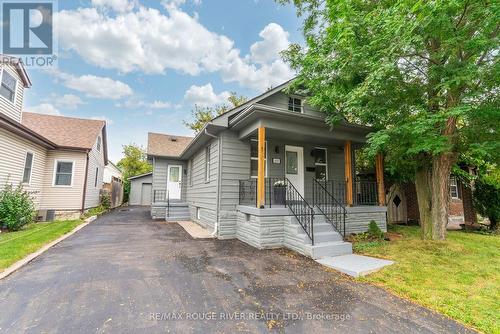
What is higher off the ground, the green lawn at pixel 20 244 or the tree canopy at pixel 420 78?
the tree canopy at pixel 420 78

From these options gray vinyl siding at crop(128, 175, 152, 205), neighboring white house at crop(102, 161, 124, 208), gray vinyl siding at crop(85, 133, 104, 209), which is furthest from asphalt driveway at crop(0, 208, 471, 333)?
gray vinyl siding at crop(128, 175, 152, 205)

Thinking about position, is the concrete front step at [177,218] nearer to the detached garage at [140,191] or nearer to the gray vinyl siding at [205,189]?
the gray vinyl siding at [205,189]

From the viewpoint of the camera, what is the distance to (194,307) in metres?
2.94

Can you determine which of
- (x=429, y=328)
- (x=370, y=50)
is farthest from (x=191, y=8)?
(x=429, y=328)

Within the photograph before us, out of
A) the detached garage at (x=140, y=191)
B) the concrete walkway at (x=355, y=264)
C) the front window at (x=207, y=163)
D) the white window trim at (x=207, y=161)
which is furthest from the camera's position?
the detached garage at (x=140, y=191)

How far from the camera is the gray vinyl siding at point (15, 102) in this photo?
927 cm

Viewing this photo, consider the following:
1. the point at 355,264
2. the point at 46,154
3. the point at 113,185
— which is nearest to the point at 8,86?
the point at 46,154

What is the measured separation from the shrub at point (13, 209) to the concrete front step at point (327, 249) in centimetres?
919

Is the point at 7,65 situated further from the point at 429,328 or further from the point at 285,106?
the point at 429,328

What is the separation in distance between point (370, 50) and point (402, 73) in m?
1.44

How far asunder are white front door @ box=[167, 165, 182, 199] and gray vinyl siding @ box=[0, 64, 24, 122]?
22.7ft

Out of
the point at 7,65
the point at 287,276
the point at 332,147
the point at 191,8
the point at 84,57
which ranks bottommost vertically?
the point at 287,276

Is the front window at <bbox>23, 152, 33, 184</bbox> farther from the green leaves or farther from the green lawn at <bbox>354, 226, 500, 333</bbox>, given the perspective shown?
the green lawn at <bbox>354, 226, 500, 333</bbox>

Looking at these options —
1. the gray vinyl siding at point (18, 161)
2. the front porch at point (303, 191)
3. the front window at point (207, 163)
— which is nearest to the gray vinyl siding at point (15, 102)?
the gray vinyl siding at point (18, 161)
